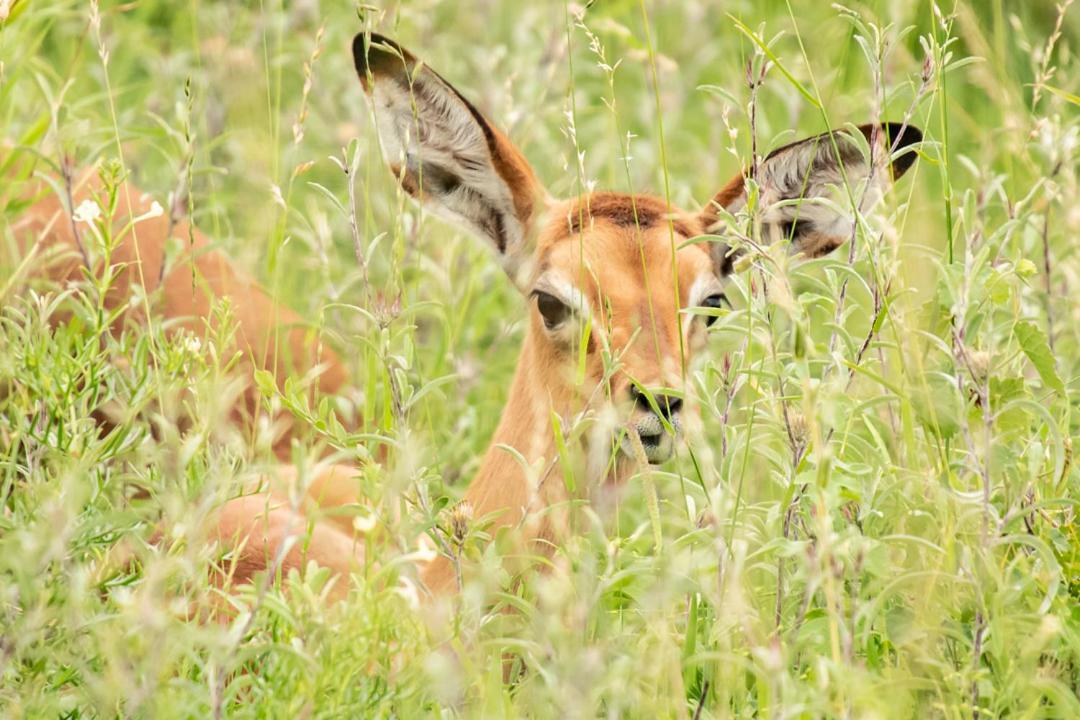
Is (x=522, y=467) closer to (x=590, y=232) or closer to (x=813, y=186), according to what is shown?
(x=590, y=232)

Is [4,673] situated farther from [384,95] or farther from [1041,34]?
[1041,34]

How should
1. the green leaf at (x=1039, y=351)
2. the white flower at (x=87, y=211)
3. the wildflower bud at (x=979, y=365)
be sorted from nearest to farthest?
the wildflower bud at (x=979, y=365) → the green leaf at (x=1039, y=351) → the white flower at (x=87, y=211)

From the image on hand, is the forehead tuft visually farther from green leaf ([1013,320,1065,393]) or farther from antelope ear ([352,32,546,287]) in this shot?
green leaf ([1013,320,1065,393])

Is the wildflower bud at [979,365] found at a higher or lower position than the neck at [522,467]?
higher

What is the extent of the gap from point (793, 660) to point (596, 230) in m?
1.55

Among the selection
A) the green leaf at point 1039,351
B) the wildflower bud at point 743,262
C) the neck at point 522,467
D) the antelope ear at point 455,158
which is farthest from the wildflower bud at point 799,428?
the antelope ear at point 455,158

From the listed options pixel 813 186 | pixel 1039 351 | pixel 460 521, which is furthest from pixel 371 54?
pixel 1039 351

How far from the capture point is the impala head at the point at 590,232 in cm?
354

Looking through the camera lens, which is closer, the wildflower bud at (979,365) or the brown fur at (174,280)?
the wildflower bud at (979,365)

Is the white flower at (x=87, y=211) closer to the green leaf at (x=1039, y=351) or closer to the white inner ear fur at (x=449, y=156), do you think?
the white inner ear fur at (x=449, y=156)

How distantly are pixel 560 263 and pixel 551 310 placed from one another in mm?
135

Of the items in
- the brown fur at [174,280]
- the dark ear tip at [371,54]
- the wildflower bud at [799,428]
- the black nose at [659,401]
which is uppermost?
the dark ear tip at [371,54]

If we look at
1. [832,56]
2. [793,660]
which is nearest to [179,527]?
[793,660]

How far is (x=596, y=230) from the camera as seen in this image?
12.8 ft
